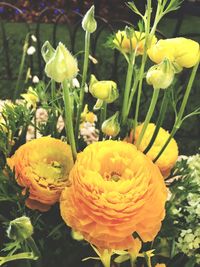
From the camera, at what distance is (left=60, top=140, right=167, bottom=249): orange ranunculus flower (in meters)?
0.58

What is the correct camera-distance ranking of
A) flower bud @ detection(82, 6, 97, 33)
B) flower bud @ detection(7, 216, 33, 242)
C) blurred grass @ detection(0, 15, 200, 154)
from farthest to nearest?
blurred grass @ detection(0, 15, 200, 154) < flower bud @ detection(82, 6, 97, 33) < flower bud @ detection(7, 216, 33, 242)

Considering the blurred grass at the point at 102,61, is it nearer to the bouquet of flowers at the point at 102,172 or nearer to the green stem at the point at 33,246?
the bouquet of flowers at the point at 102,172

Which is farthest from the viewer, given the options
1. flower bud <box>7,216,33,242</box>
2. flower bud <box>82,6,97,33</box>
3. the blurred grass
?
the blurred grass

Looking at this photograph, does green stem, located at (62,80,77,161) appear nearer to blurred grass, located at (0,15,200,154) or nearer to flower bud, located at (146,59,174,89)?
flower bud, located at (146,59,174,89)

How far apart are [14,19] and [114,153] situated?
4457mm

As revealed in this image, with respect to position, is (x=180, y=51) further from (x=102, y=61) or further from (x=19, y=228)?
(x=102, y=61)

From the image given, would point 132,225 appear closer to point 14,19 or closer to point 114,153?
point 114,153

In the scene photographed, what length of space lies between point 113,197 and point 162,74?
0.12 m

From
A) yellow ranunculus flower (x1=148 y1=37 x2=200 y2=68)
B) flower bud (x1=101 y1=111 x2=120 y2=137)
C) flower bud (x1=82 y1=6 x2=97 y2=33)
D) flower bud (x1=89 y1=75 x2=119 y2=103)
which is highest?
flower bud (x1=82 y1=6 x2=97 y2=33)

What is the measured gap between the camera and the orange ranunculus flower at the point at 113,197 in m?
0.58

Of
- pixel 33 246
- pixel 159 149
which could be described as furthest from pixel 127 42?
pixel 33 246

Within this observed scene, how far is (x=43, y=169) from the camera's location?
64 cm

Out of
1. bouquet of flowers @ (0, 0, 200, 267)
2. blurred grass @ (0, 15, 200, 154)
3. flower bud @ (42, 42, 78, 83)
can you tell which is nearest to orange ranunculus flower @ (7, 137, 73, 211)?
bouquet of flowers @ (0, 0, 200, 267)

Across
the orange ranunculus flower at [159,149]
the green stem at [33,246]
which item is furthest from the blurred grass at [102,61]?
the green stem at [33,246]
